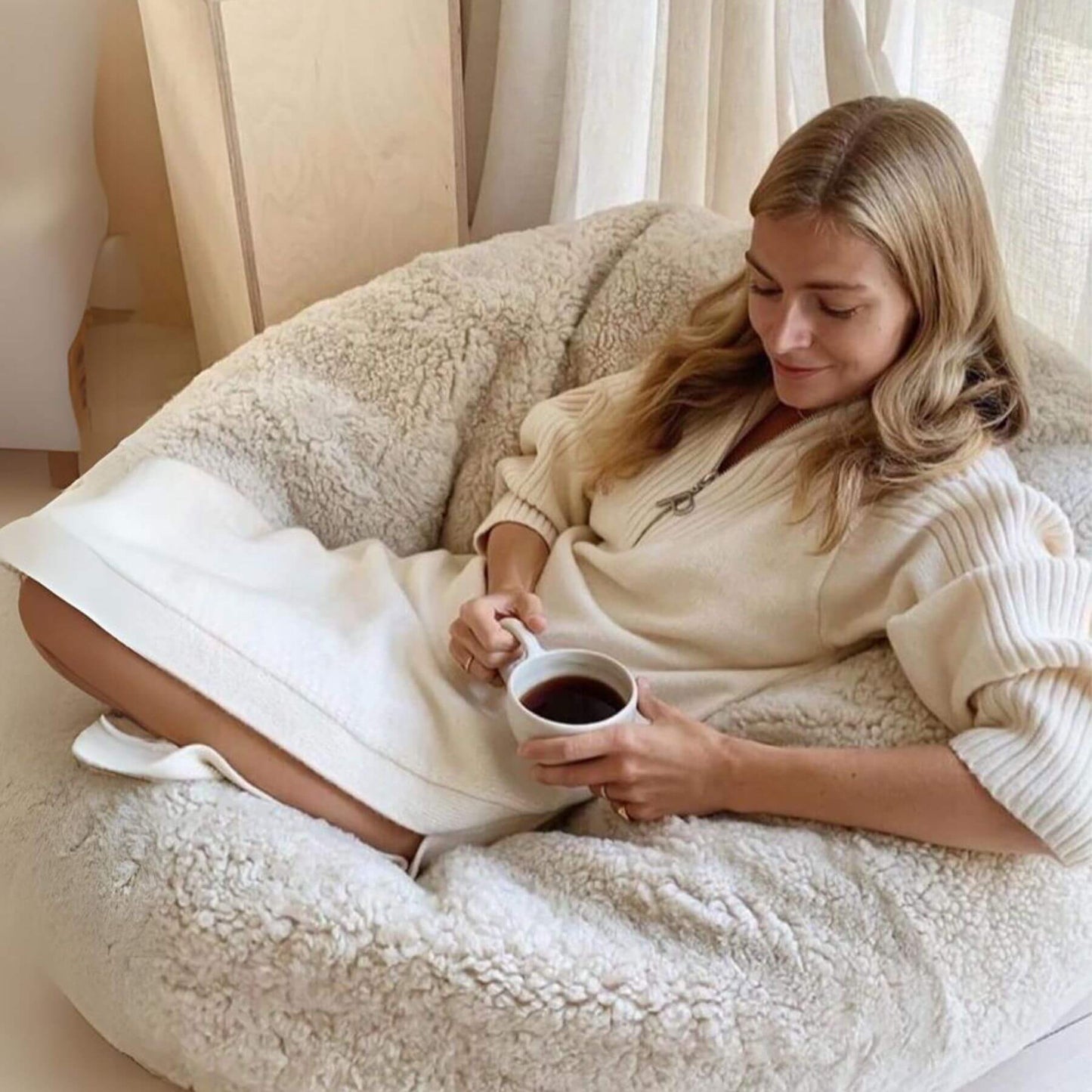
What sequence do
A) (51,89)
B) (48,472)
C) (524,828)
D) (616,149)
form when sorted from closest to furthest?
(524,828), (616,149), (51,89), (48,472)

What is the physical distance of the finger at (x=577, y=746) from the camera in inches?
38.8

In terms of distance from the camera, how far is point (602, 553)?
1218mm

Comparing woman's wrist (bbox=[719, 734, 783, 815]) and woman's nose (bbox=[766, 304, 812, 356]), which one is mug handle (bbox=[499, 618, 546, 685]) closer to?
woman's wrist (bbox=[719, 734, 783, 815])

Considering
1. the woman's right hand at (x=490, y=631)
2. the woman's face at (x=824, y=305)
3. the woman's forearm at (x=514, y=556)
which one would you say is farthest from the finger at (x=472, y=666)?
the woman's face at (x=824, y=305)

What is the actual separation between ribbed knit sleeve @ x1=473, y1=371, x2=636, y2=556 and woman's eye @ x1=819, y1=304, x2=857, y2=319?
29cm

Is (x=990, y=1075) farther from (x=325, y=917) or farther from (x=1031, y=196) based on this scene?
(x=1031, y=196)

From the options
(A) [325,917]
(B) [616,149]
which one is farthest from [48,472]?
(A) [325,917]

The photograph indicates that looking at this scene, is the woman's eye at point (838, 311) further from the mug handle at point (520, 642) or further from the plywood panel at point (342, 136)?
the plywood panel at point (342, 136)

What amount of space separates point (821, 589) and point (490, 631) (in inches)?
10.1

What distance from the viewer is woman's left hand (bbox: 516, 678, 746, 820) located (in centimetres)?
101

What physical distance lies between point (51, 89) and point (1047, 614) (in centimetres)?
146

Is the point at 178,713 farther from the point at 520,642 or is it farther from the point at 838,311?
the point at 838,311

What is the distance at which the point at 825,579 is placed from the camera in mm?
1078

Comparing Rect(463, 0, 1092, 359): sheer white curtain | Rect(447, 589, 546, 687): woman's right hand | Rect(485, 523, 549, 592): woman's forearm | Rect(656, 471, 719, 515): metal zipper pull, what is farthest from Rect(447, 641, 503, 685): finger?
Rect(463, 0, 1092, 359): sheer white curtain
